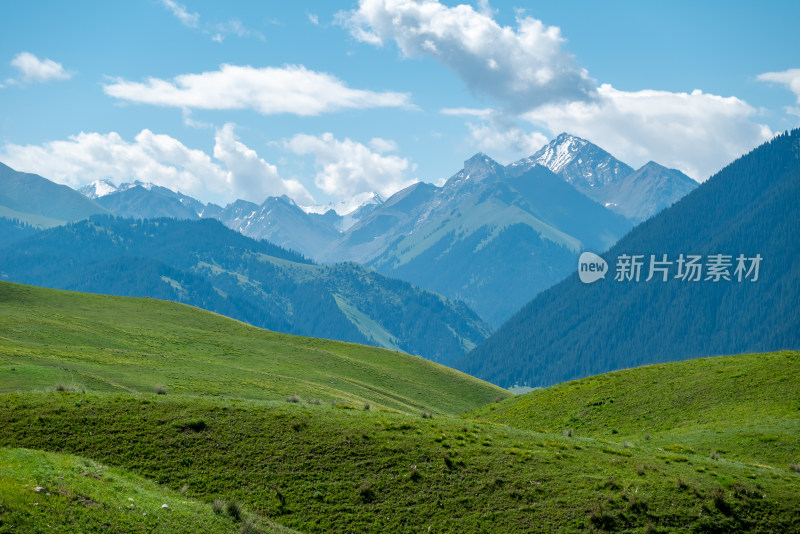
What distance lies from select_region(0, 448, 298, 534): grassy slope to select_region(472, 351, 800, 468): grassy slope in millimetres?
29810

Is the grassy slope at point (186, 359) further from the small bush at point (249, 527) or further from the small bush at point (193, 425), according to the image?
the small bush at point (249, 527)

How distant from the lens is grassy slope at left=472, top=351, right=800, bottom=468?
144 feet

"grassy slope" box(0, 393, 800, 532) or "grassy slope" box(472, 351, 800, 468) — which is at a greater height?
"grassy slope" box(472, 351, 800, 468)

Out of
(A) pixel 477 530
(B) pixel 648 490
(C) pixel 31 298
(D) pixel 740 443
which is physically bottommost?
(A) pixel 477 530

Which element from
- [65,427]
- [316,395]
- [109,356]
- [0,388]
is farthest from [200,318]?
[65,427]

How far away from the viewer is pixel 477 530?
91.4ft

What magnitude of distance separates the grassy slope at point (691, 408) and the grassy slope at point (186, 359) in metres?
20.5

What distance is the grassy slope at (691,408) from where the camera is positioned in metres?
43.8

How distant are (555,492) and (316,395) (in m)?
43.7

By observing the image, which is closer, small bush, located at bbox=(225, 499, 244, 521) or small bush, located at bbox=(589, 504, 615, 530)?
small bush, located at bbox=(225, 499, 244, 521)

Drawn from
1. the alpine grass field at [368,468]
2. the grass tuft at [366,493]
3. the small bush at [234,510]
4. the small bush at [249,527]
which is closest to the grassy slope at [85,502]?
the alpine grass field at [368,468]

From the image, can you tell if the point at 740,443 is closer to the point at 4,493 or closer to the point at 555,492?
the point at 555,492

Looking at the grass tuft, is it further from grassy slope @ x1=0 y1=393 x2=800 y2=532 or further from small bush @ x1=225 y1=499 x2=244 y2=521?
small bush @ x1=225 y1=499 x2=244 y2=521

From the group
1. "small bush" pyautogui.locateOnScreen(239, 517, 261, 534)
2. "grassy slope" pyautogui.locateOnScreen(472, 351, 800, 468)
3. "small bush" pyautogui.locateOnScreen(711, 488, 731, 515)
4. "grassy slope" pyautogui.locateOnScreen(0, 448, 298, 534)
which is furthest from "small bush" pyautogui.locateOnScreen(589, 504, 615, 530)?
"grassy slope" pyautogui.locateOnScreen(472, 351, 800, 468)
